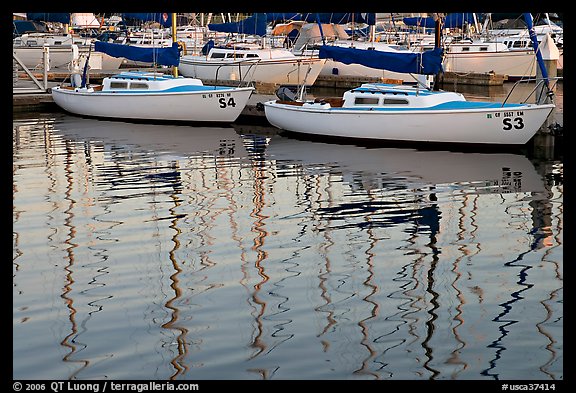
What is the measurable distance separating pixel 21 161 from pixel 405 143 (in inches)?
388

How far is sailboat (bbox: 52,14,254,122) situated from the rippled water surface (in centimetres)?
829

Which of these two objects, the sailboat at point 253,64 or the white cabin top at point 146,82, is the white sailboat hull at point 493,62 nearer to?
the sailboat at point 253,64

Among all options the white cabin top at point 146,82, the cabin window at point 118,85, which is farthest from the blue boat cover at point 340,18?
the cabin window at point 118,85

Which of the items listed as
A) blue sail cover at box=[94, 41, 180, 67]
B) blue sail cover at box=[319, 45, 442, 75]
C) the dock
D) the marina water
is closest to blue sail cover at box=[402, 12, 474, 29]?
the dock

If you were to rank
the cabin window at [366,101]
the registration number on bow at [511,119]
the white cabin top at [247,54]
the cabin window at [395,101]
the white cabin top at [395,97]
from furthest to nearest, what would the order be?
the white cabin top at [247,54] < the cabin window at [366,101] < the cabin window at [395,101] < the white cabin top at [395,97] < the registration number on bow at [511,119]

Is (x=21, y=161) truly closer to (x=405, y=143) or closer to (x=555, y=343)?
(x=405, y=143)

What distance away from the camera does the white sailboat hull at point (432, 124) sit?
87.4 feet

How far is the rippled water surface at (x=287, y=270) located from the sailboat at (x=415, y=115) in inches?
79.5

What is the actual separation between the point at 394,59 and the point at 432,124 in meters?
3.86

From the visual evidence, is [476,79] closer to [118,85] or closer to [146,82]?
[146,82]

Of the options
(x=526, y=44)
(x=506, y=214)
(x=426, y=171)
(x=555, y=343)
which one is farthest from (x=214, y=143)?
(x=526, y=44)

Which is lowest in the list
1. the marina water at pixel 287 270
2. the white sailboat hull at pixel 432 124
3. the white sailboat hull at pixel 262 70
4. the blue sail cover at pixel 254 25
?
the marina water at pixel 287 270

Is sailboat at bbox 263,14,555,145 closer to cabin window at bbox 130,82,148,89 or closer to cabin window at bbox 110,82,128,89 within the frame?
cabin window at bbox 130,82,148,89
